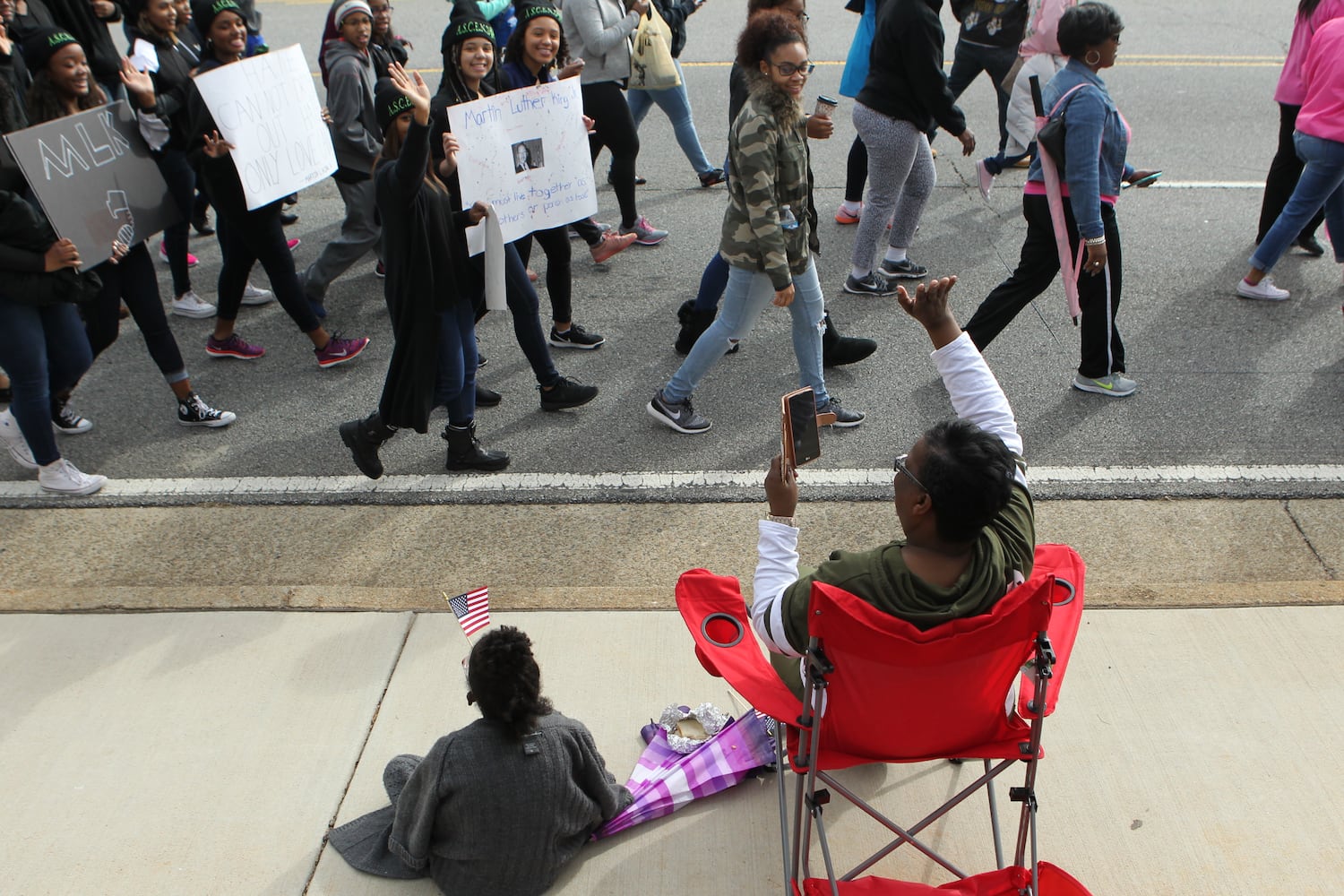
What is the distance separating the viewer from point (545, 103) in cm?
521

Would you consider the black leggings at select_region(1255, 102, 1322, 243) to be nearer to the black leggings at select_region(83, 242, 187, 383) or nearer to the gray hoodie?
the gray hoodie

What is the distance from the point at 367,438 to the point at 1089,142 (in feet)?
11.1

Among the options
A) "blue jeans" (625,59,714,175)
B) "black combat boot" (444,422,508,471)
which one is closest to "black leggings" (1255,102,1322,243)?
"blue jeans" (625,59,714,175)

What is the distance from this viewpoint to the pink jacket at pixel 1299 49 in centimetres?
581

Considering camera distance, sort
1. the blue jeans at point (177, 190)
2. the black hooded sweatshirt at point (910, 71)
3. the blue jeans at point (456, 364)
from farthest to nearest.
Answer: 1. the black hooded sweatshirt at point (910, 71)
2. the blue jeans at point (177, 190)
3. the blue jeans at point (456, 364)

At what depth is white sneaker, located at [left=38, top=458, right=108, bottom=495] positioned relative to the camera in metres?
4.67

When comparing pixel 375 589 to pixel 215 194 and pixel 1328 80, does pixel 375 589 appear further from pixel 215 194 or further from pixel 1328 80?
pixel 1328 80

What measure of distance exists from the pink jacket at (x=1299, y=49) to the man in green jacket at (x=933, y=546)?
15.0ft

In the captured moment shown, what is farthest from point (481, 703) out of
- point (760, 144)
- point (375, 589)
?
point (760, 144)

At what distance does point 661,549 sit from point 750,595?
460 mm

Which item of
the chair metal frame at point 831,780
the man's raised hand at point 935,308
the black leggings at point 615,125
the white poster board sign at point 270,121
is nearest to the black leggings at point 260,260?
the white poster board sign at point 270,121

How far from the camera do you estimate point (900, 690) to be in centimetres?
244

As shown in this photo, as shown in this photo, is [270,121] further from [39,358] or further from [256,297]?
[39,358]

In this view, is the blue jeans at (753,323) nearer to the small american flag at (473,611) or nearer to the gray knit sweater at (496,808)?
the small american flag at (473,611)
